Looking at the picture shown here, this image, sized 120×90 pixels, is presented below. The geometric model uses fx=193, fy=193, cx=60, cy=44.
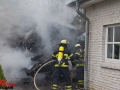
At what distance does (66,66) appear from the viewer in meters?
7.48

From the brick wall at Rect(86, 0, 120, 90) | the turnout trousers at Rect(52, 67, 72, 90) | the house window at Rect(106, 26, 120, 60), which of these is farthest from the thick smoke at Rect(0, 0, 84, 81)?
the house window at Rect(106, 26, 120, 60)

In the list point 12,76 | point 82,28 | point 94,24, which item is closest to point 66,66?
point 94,24

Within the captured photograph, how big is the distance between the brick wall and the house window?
0.55ft

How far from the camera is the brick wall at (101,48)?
5.89 meters

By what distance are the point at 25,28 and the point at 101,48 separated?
5973mm

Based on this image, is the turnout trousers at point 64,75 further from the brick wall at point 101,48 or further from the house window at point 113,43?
the house window at point 113,43

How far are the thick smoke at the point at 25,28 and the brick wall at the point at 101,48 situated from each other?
12.4ft

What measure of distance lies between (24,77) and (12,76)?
2.13 feet

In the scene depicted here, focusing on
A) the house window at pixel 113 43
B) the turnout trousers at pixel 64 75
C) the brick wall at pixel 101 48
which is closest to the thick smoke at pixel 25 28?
the turnout trousers at pixel 64 75

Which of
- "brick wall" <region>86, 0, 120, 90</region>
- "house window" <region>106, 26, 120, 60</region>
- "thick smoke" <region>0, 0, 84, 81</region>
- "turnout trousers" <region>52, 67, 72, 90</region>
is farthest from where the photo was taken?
"thick smoke" <region>0, 0, 84, 81</region>

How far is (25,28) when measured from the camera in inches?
445

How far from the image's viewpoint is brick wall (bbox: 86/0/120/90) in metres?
5.89

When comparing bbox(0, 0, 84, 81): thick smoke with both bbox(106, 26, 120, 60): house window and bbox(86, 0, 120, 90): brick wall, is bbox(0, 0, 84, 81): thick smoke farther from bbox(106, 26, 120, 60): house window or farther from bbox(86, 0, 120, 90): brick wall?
bbox(106, 26, 120, 60): house window

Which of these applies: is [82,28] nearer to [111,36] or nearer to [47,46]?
[47,46]
